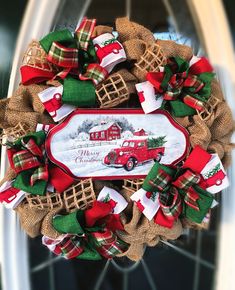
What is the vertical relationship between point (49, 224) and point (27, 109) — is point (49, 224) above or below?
below

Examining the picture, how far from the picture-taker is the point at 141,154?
59cm

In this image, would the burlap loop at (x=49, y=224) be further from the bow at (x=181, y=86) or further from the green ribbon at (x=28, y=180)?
the bow at (x=181, y=86)

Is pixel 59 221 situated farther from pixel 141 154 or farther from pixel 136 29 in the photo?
pixel 136 29

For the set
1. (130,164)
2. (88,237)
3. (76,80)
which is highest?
(76,80)

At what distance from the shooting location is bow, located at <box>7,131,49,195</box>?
0.54 meters

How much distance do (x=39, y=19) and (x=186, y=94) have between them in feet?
0.92

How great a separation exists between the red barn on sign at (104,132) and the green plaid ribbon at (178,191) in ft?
0.24

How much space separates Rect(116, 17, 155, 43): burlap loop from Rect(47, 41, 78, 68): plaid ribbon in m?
0.08

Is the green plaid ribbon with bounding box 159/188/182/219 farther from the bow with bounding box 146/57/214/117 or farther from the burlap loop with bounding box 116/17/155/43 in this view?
the burlap loop with bounding box 116/17/155/43

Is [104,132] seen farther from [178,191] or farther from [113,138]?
[178,191]

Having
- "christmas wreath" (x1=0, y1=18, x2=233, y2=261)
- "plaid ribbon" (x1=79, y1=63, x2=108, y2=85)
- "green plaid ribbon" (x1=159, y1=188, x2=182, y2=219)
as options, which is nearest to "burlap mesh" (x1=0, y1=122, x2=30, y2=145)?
"christmas wreath" (x1=0, y1=18, x2=233, y2=261)

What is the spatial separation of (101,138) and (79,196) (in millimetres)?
88

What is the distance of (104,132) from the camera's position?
58cm

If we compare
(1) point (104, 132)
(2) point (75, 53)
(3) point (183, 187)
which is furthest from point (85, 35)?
(3) point (183, 187)
